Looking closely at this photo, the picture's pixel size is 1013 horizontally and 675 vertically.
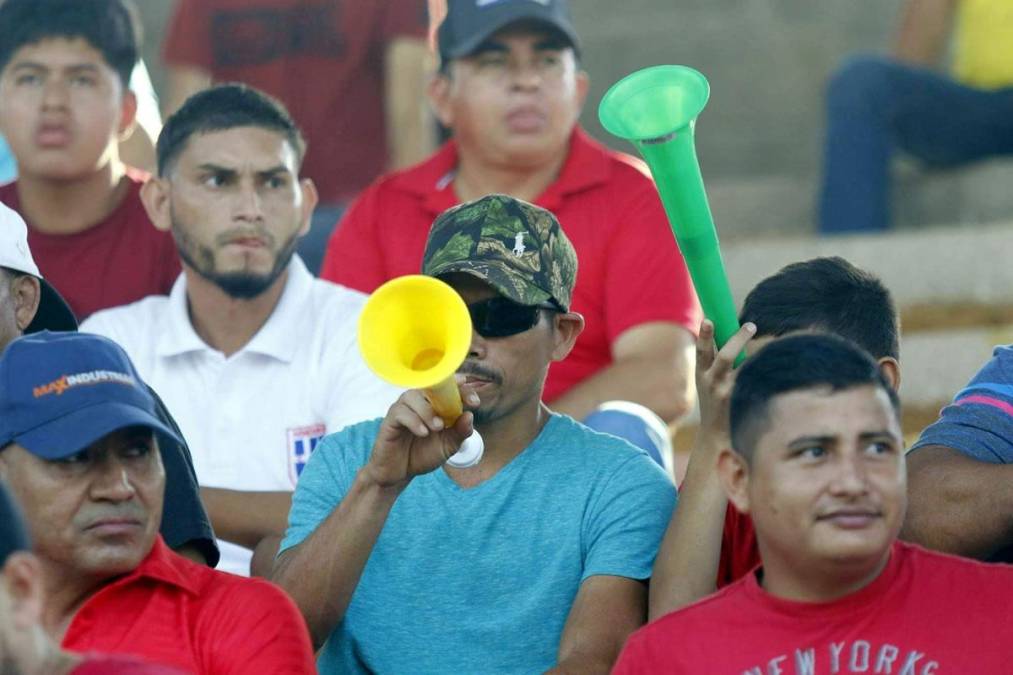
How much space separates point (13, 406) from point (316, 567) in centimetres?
62

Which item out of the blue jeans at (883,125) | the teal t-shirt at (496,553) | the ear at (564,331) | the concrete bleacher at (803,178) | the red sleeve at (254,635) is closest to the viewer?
the red sleeve at (254,635)

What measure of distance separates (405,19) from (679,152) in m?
2.90

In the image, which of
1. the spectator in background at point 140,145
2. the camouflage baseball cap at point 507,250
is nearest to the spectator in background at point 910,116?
the spectator in background at point 140,145

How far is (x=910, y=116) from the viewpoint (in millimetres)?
6723

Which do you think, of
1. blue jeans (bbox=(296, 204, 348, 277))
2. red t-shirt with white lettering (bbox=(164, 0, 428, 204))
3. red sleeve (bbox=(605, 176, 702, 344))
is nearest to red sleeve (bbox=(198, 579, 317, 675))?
red sleeve (bbox=(605, 176, 702, 344))

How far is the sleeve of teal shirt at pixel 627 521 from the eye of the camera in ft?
12.4

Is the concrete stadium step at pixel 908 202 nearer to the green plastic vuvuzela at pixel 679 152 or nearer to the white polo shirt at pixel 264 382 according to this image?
the white polo shirt at pixel 264 382

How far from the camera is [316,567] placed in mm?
3787

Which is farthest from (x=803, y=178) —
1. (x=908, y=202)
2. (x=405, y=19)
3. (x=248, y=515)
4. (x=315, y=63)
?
(x=248, y=515)

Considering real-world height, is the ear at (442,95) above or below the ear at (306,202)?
above

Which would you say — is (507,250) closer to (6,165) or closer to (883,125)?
(6,165)

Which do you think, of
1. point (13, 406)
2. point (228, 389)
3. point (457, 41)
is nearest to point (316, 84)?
point (457, 41)

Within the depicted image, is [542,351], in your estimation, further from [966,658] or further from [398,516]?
[966,658]

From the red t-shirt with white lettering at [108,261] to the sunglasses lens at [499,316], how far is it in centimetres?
169
